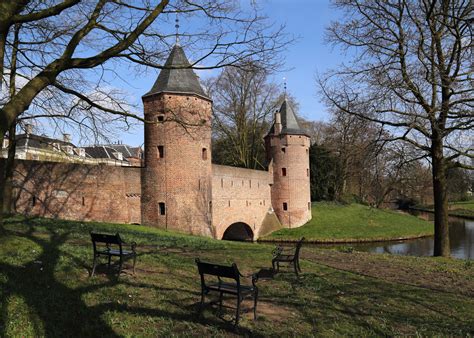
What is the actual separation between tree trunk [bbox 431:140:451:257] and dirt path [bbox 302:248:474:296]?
3.92 feet

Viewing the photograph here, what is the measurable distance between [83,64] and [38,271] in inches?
121

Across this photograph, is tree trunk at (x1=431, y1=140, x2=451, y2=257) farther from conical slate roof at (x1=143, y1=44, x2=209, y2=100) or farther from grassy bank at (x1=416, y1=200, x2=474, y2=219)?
grassy bank at (x1=416, y1=200, x2=474, y2=219)

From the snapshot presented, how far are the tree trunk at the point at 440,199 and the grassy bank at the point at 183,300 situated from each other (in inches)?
168

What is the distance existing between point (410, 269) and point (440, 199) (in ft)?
13.1

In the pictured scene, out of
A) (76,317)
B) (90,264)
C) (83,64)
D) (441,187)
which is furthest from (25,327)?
(441,187)

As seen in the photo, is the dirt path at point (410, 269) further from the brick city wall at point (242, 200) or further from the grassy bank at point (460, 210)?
the grassy bank at point (460, 210)

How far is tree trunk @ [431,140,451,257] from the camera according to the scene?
39.0 feet

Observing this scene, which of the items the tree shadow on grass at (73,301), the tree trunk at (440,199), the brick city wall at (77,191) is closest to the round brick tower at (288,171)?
the brick city wall at (77,191)

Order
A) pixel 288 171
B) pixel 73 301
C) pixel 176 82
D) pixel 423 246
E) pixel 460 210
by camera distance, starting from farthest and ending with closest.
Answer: pixel 460 210
pixel 288 171
pixel 423 246
pixel 176 82
pixel 73 301

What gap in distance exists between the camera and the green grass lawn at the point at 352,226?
26469mm

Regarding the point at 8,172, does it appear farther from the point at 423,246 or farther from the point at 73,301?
the point at 423,246

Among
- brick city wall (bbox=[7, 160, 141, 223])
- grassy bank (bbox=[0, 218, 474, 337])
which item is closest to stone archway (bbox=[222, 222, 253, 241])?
brick city wall (bbox=[7, 160, 141, 223])

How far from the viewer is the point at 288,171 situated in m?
28.7

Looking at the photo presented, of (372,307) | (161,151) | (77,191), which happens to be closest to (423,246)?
(161,151)
